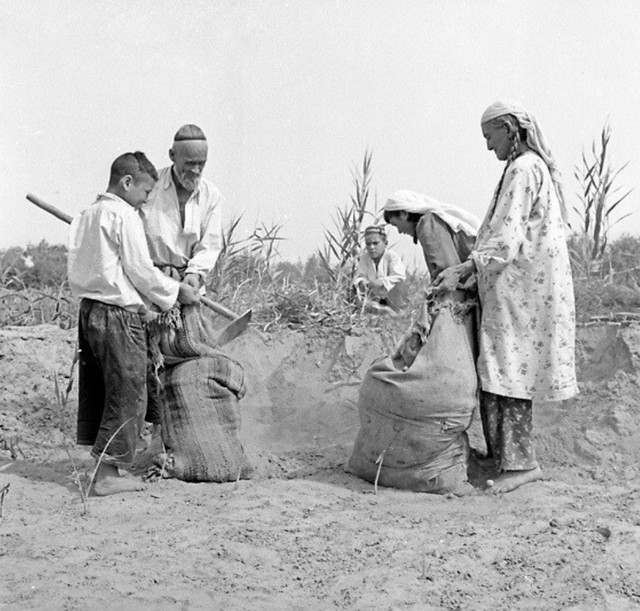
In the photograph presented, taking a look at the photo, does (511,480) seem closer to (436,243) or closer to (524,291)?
(524,291)

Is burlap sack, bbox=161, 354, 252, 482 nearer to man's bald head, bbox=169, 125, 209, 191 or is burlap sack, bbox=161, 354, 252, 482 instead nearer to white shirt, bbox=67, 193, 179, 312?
white shirt, bbox=67, 193, 179, 312

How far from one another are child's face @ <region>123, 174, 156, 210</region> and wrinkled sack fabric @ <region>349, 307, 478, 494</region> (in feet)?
4.39

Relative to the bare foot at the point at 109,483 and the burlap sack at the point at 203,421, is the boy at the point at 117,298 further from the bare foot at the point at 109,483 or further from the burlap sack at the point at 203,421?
the burlap sack at the point at 203,421

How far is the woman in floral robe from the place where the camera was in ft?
14.0

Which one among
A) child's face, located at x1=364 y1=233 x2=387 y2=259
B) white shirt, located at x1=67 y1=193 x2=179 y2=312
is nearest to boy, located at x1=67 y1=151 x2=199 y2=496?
white shirt, located at x1=67 y1=193 x2=179 y2=312

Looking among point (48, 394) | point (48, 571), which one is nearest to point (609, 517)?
point (48, 571)

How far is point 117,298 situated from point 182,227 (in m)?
0.69

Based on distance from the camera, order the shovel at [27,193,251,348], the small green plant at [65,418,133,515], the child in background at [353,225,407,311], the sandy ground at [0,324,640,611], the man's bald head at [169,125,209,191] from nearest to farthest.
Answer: the sandy ground at [0,324,640,611], the small green plant at [65,418,133,515], the man's bald head at [169,125,209,191], the shovel at [27,193,251,348], the child in background at [353,225,407,311]

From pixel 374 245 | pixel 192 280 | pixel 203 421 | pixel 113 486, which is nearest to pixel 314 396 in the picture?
pixel 203 421

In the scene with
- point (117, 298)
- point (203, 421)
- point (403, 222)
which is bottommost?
point (203, 421)

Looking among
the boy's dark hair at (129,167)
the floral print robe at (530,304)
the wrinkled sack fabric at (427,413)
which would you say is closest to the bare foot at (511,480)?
the wrinkled sack fabric at (427,413)

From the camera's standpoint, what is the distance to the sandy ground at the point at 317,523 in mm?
3092

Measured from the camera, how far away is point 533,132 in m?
4.32

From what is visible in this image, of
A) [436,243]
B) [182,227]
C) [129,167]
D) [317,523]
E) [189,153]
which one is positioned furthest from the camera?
[182,227]
